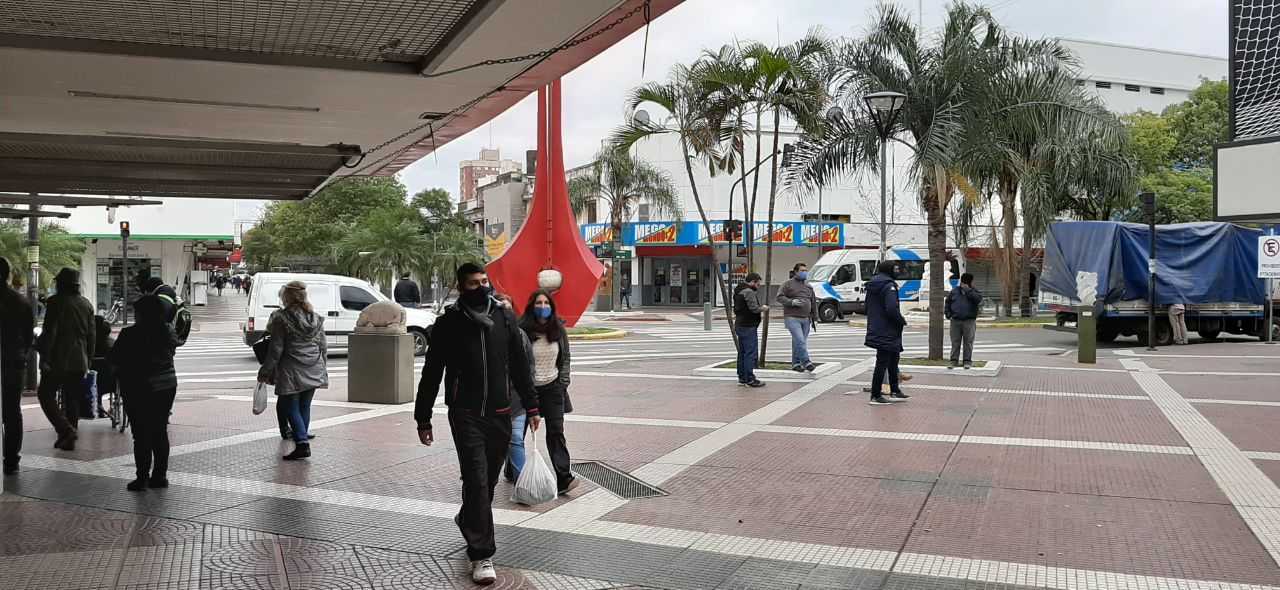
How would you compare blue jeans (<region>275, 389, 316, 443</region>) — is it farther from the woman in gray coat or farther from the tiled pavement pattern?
the tiled pavement pattern

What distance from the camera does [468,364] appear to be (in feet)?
17.7

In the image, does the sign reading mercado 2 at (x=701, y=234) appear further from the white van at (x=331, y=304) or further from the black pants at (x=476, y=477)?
the black pants at (x=476, y=477)

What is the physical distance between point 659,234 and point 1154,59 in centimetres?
3980

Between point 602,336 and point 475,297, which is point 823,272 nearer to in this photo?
point 602,336

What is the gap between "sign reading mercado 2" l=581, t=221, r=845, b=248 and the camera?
153 feet

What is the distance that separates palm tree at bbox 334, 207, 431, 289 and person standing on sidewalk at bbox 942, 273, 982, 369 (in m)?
29.7

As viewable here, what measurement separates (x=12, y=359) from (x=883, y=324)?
891cm

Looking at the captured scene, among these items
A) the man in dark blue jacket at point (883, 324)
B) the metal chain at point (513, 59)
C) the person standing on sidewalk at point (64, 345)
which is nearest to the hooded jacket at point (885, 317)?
the man in dark blue jacket at point (883, 324)

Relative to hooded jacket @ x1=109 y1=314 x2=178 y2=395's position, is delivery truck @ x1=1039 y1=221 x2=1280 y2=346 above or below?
above

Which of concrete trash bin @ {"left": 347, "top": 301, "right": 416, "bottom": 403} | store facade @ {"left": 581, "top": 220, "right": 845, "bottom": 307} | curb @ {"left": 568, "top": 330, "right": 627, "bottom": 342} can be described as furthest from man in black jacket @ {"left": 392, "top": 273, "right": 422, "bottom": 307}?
store facade @ {"left": 581, "top": 220, "right": 845, "bottom": 307}

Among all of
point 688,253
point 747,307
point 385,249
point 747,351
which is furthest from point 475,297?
point 688,253

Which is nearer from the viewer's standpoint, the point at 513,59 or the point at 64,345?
the point at 513,59

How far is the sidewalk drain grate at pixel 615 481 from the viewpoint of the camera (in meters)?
7.20

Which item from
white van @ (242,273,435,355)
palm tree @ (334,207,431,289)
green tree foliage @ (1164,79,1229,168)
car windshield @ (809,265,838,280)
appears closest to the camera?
white van @ (242,273,435,355)
